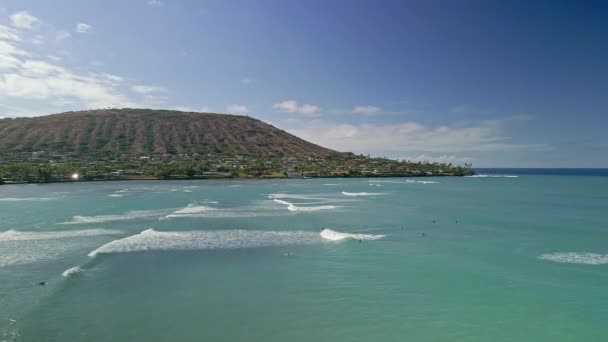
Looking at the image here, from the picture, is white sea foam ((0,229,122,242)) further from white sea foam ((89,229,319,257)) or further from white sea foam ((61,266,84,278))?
white sea foam ((61,266,84,278))

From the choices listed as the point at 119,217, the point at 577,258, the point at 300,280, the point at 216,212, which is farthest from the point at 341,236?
the point at 119,217

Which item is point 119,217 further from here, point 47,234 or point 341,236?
point 341,236

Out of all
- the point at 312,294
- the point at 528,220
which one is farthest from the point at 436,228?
the point at 312,294

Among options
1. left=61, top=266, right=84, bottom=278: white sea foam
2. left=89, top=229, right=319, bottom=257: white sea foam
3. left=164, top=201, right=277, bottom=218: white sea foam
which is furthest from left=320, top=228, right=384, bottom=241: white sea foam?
left=61, top=266, right=84, bottom=278: white sea foam

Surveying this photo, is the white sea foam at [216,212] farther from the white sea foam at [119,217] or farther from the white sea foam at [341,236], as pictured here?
the white sea foam at [341,236]

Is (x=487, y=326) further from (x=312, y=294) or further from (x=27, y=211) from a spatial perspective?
(x=27, y=211)

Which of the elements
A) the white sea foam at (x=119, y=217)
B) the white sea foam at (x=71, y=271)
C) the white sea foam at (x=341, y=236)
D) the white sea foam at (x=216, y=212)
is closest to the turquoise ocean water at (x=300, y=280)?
the white sea foam at (x=71, y=271)
